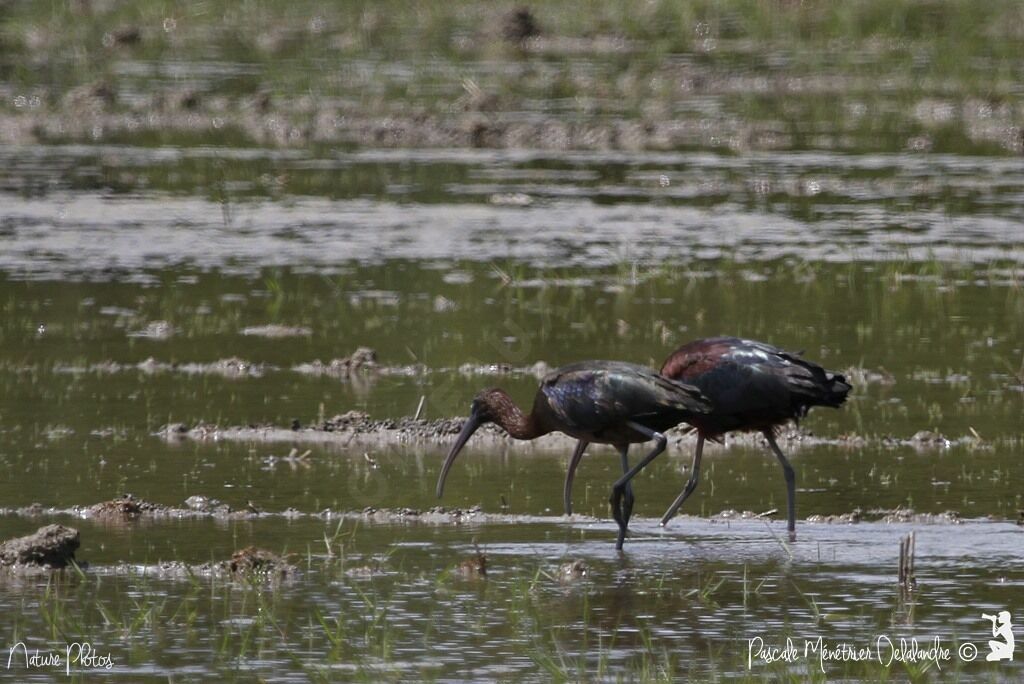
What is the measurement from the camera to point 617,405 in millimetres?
9656

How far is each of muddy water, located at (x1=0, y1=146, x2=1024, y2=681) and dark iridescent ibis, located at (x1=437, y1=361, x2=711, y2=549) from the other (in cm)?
41

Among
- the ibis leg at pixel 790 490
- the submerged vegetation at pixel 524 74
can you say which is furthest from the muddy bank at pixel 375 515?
the submerged vegetation at pixel 524 74

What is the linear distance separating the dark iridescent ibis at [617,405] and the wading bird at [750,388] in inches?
8.2

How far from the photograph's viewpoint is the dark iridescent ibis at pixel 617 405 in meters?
9.65

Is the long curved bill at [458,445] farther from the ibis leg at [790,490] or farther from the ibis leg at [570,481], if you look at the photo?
the ibis leg at [790,490]

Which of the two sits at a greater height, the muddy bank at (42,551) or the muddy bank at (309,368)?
the muddy bank at (309,368)

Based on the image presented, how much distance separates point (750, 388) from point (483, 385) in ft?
10.3

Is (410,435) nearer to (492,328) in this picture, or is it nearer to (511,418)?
(511,418)

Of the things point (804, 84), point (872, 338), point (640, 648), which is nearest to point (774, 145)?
point (804, 84)

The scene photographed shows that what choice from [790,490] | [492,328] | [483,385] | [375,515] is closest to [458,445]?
[375,515]

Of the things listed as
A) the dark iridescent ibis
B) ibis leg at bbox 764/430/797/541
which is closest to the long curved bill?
the dark iridescent ibis

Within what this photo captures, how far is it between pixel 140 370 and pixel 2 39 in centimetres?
1957

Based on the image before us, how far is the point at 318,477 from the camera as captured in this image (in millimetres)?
10914

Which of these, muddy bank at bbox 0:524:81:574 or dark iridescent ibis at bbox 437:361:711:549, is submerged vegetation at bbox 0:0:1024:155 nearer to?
dark iridescent ibis at bbox 437:361:711:549
